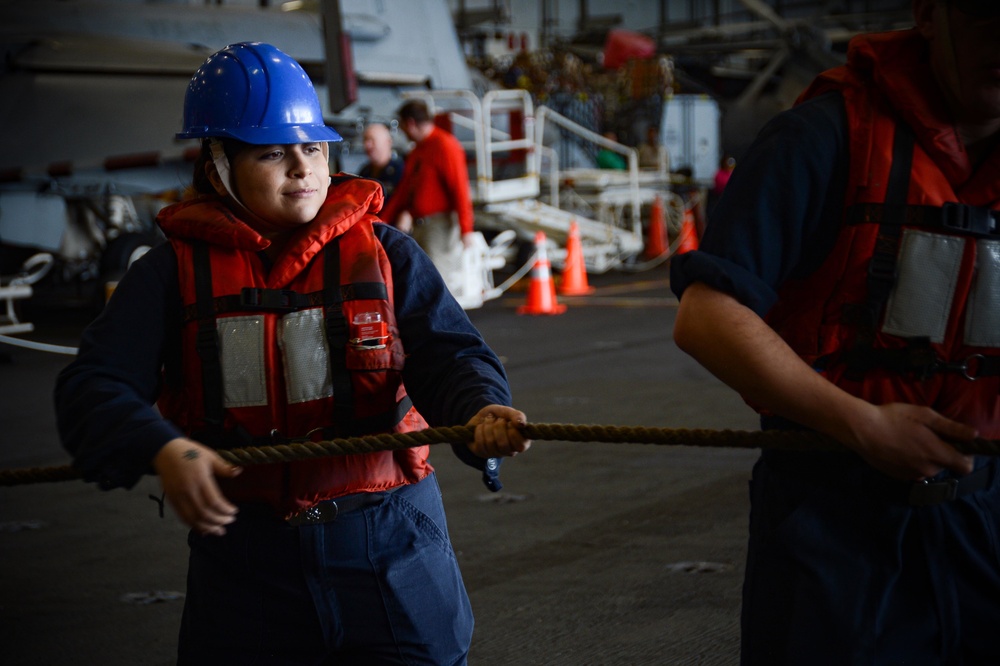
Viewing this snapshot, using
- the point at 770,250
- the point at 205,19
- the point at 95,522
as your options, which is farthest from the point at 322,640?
the point at 205,19

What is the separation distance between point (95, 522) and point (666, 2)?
132 feet

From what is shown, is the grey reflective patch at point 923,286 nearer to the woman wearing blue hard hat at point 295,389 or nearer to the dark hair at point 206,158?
the woman wearing blue hard hat at point 295,389

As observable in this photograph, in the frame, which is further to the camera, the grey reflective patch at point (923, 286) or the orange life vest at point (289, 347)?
the orange life vest at point (289, 347)

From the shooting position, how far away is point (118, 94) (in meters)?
11.8

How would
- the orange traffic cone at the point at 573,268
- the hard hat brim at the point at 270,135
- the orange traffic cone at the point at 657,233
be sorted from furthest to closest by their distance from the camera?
the orange traffic cone at the point at 657,233
the orange traffic cone at the point at 573,268
the hard hat brim at the point at 270,135

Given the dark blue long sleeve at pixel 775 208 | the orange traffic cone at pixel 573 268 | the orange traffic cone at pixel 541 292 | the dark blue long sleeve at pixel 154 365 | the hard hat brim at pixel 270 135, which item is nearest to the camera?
the dark blue long sleeve at pixel 775 208

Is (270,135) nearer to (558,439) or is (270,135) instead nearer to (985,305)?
(558,439)

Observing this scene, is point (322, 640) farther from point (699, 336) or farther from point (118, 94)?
point (118, 94)

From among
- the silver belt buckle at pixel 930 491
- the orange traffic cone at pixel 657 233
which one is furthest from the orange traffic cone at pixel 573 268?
the silver belt buckle at pixel 930 491

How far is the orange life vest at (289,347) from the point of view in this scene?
200cm

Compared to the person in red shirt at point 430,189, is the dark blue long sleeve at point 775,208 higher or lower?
higher

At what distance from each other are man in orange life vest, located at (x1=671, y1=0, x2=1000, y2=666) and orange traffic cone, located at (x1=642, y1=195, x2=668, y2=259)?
58.3ft

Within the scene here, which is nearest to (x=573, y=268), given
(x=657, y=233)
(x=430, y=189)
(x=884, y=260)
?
(x=430, y=189)

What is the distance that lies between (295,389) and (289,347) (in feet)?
0.26
